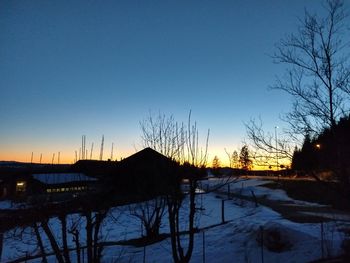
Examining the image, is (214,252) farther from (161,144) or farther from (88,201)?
(88,201)

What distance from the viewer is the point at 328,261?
11.9 metres

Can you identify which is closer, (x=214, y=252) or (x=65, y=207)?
(x=65, y=207)

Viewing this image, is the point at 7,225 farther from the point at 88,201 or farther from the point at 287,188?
the point at 287,188

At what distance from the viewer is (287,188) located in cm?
4666

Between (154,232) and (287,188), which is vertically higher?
(287,188)

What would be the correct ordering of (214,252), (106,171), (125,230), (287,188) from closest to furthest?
(106,171) < (214,252) < (125,230) < (287,188)

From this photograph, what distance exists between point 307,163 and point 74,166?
6.27 m

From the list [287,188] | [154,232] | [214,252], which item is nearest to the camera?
[214,252]

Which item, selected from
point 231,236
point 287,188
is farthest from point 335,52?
point 287,188

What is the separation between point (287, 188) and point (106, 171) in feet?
132

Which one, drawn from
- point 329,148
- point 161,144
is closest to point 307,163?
point 329,148

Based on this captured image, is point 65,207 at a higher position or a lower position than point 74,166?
lower

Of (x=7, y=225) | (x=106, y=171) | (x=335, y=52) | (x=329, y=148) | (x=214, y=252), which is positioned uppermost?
(x=335, y=52)

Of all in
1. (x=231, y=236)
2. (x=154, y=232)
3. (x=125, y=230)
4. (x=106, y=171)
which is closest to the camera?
(x=106, y=171)
